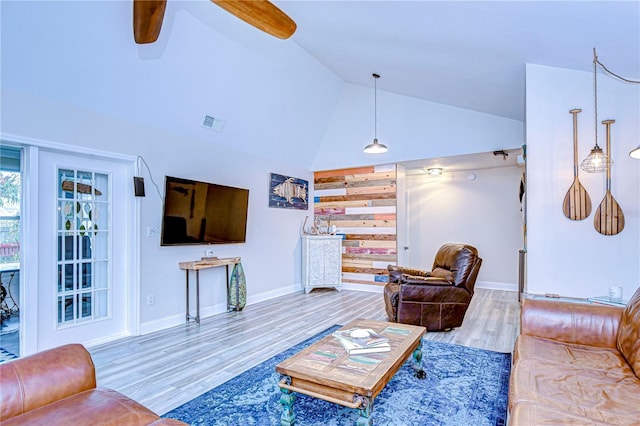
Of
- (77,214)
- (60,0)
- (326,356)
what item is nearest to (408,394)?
(326,356)

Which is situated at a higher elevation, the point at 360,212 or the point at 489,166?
the point at 489,166

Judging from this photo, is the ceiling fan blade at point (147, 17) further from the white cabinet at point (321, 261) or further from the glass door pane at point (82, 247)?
the white cabinet at point (321, 261)

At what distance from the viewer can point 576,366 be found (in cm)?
195

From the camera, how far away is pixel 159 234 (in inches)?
160

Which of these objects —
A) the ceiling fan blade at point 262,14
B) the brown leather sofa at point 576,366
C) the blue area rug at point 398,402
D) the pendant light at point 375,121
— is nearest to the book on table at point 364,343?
the blue area rug at point 398,402

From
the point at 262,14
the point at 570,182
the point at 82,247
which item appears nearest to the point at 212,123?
the point at 82,247

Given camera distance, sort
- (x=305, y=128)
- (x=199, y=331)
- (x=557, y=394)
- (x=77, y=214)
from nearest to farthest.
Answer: (x=557, y=394) → (x=77, y=214) → (x=199, y=331) → (x=305, y=128)

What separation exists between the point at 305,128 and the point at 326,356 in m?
4.44

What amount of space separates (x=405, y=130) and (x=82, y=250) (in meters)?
4.78

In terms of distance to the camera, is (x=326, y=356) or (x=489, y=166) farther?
(x=489, y=166)

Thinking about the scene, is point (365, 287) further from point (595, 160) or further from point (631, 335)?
point (631, 335)

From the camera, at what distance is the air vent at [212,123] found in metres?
4.38

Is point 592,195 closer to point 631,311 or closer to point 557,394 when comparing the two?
point 631,311

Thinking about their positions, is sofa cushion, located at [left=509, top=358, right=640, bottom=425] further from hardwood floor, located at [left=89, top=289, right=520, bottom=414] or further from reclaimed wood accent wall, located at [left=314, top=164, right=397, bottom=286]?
reclaimed wood accent wall, located at [left=314, top=164, right=397, bottom=286]
